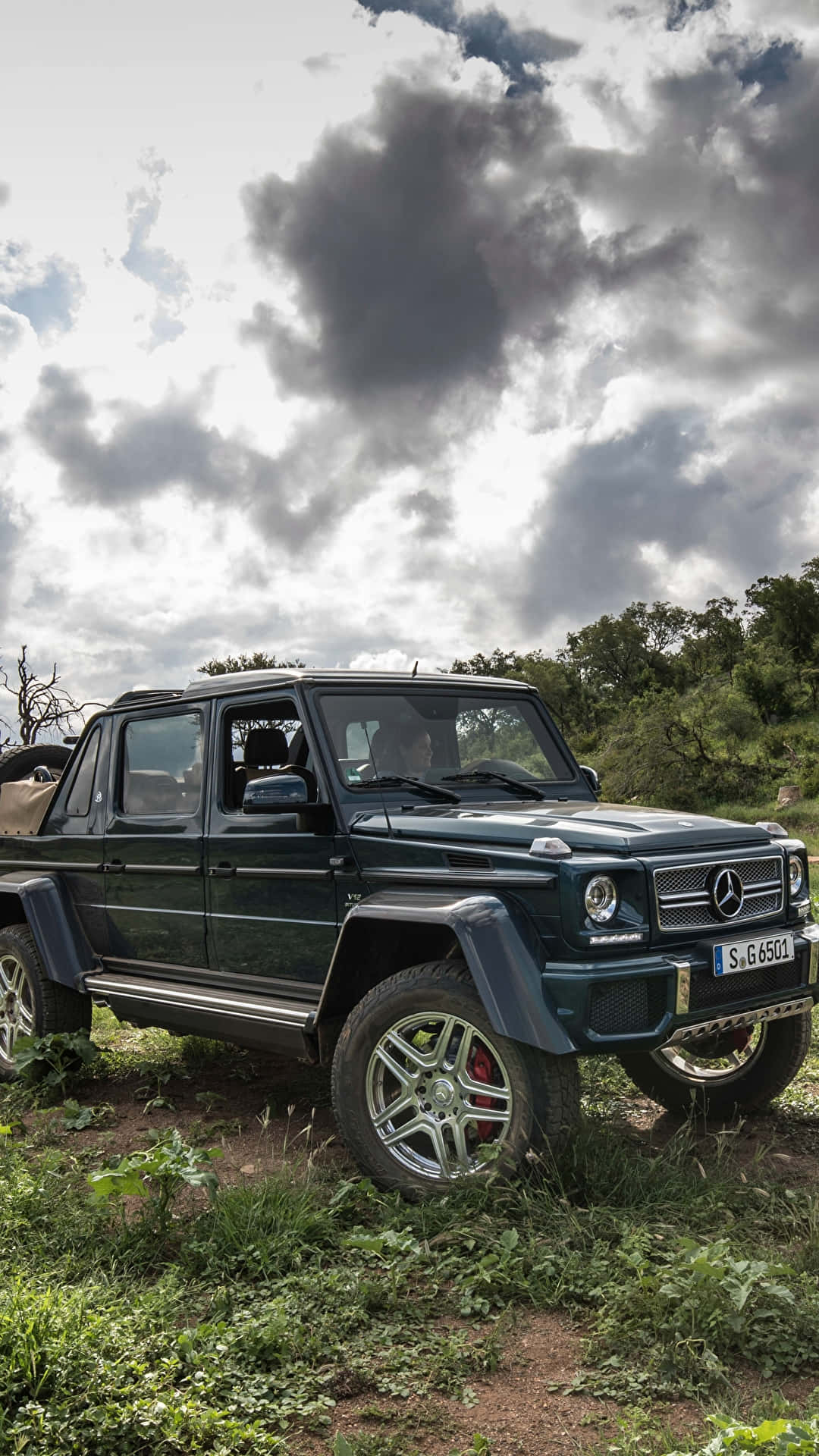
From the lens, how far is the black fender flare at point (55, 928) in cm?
573

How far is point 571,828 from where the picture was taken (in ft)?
13.0

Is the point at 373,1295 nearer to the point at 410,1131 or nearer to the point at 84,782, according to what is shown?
the point at 410,1131

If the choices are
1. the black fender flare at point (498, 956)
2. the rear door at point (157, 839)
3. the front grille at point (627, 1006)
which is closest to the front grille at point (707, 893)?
the front grille at point (627, 1006)

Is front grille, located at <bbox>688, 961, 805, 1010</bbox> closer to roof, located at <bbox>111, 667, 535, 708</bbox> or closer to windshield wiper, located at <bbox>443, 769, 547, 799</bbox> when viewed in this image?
windshield wiper, located at <bbox>443, 769, 547, 799</bbox>

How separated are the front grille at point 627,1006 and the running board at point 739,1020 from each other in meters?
0.11

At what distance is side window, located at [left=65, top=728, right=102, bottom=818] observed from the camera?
6.02 meters

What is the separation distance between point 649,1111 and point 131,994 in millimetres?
2444

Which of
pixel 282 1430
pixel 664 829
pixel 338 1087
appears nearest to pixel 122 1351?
pixel 282 1430

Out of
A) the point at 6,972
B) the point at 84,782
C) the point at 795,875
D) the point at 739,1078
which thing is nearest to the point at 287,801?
the point at 795,875

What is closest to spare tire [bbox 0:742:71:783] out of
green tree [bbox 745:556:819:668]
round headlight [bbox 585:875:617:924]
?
round headlight [bbox 585:875:617:924]

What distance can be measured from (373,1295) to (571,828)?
1626 millimetres

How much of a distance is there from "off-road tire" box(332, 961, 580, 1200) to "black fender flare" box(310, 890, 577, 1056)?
4.5 inches

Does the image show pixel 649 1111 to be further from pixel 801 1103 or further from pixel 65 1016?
pixel 65 1016

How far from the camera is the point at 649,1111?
515cm
